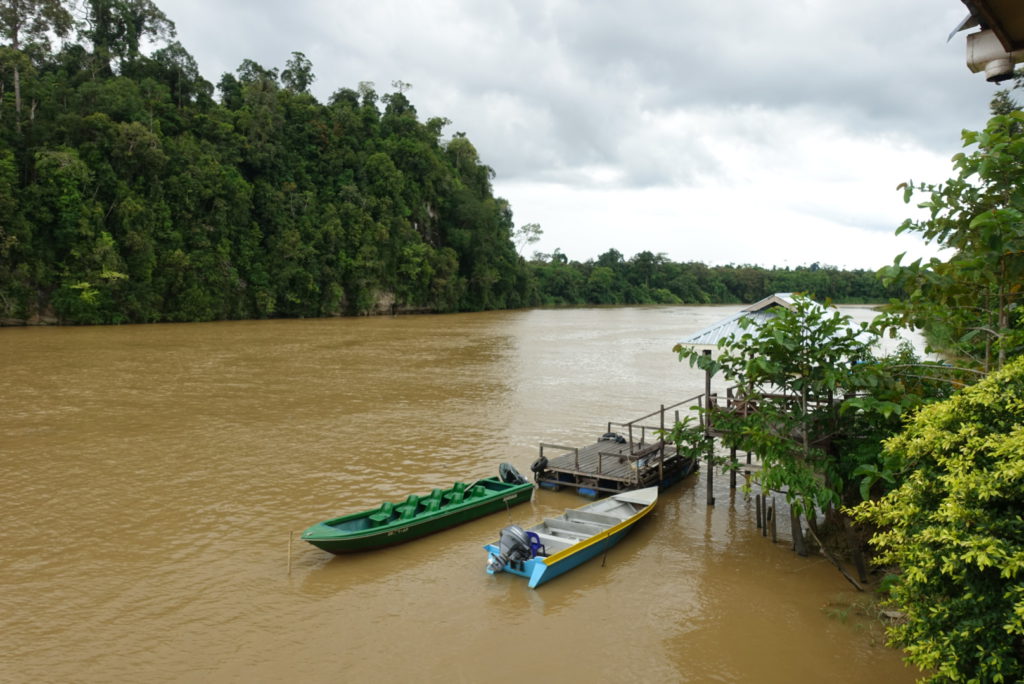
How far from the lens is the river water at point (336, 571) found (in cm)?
725

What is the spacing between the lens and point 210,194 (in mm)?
50750

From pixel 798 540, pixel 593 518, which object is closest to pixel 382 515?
pixel 593 518

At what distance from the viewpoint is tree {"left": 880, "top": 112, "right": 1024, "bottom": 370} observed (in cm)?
612

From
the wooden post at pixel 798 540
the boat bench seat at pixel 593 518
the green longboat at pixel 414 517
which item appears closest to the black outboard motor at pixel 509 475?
the green longboat at pixel 414 517

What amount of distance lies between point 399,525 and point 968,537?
25.2 feet

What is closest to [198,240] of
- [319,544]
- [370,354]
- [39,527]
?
[370,354]

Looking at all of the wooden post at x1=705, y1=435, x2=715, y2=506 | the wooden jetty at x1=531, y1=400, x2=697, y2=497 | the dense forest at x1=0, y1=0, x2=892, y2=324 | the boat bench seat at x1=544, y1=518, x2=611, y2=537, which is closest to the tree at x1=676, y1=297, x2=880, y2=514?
the wooden post at x1=705, y1=435, x2=715, y2=506

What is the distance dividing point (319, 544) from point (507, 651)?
133 inches

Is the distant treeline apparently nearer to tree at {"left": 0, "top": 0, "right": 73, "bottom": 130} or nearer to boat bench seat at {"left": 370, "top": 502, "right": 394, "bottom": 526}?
tree at {"left": 0, "top": 0, "right": 73, "bottom": 130}

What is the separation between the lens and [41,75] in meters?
A: 52.4

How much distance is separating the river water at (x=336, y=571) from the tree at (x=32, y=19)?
4341 cm

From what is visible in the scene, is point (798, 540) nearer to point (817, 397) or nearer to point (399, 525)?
point (817, 397)

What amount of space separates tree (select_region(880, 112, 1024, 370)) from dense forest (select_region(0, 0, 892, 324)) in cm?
4731

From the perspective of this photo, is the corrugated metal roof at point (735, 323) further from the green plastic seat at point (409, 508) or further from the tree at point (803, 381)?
the green plastic seat at point (409, 508)
